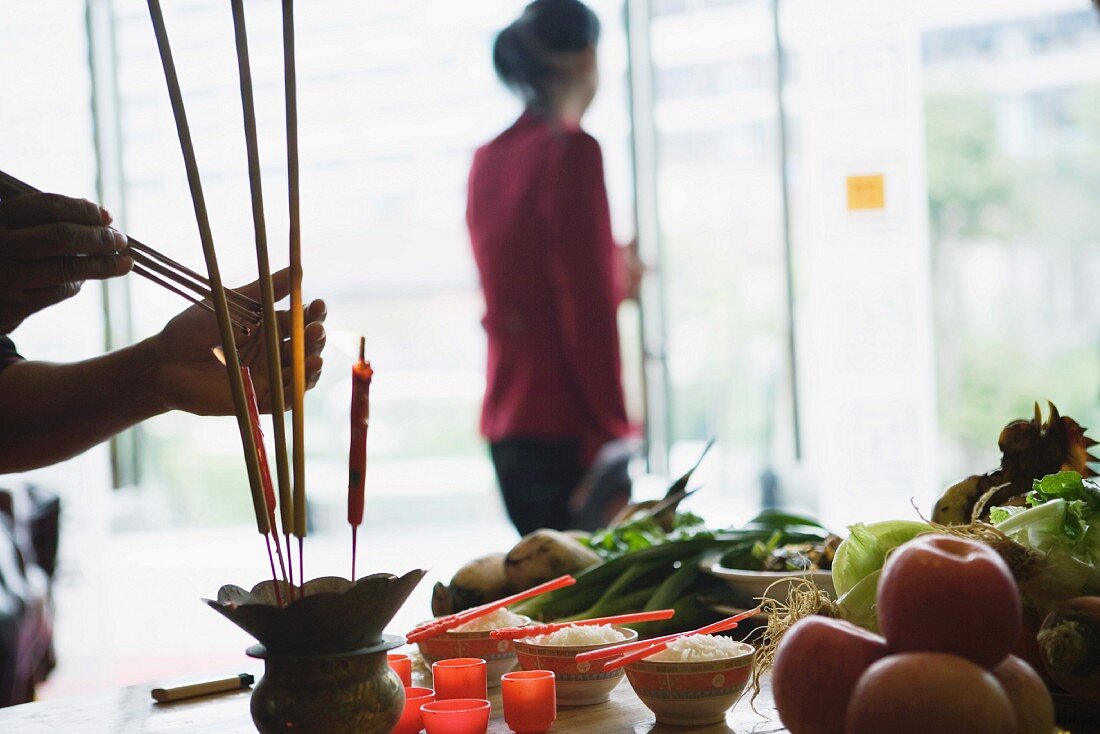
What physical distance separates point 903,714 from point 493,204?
2306mm

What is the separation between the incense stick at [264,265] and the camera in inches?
31.0

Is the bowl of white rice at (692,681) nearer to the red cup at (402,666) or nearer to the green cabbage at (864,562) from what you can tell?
the green cabbage at (864,562)

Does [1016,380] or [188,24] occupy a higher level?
[188,24]

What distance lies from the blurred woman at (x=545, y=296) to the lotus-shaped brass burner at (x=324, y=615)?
1.95 meters

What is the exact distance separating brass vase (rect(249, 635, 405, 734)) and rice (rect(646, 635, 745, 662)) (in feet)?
0.95

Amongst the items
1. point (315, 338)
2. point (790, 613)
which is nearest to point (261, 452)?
point (315, 338)

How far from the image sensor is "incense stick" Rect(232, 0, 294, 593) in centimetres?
79

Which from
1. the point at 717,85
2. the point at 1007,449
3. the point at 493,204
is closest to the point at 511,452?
the point at 493,204

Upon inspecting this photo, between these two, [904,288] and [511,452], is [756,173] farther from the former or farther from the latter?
[511,452]

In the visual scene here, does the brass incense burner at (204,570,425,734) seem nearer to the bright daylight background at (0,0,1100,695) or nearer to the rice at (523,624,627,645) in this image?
the rice at (523,624,627,645)

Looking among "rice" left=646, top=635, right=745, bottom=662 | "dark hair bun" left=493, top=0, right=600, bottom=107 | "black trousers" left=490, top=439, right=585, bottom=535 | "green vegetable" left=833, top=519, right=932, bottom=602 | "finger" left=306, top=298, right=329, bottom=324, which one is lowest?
"black trousers" left=490, top=439, right=585, bottom=535

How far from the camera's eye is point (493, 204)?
287 centimetres

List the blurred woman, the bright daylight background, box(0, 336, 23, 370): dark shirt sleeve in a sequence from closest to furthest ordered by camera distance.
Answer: box(0, 336, 23, 370): dark shirt sleeve < the blurred woman < the bright daylight background

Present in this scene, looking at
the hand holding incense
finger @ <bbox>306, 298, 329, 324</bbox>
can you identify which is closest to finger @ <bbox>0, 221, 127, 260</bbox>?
finger @ <bbox>306, 298, 329, 324</bbox>
